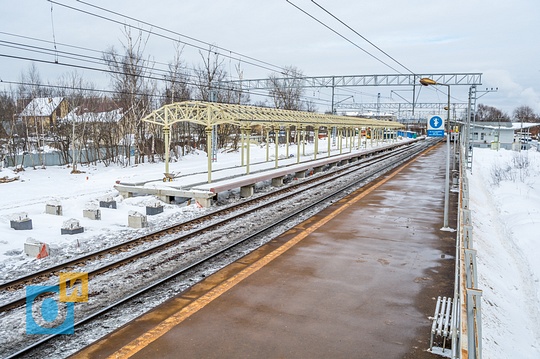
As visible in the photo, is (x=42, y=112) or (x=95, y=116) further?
(x=42, y=112)

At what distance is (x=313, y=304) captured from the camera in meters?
6.04

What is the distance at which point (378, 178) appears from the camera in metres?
20.7

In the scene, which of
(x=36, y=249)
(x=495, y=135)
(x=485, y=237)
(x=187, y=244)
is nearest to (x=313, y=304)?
(x=187, y=244)

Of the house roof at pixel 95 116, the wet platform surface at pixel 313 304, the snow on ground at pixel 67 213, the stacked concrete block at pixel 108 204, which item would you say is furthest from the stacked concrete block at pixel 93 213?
the house roof at pixel 95 116

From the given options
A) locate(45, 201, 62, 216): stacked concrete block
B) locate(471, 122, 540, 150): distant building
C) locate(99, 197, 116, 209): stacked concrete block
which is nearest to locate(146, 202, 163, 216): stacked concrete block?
locate(99, 197, 116, 209): stacked concrete block

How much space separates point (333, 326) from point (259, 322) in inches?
36.4

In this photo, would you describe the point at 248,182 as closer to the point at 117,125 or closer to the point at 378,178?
the point at 378,178

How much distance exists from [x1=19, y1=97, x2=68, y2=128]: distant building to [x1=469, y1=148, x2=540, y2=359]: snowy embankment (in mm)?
27566

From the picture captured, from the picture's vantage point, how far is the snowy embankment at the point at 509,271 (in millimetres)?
6699

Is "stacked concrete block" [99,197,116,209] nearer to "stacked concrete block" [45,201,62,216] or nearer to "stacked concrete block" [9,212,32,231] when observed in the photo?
"stacked concrete block" [45,201,62,216]

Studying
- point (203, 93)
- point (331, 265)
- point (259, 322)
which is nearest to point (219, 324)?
point (259, 322)

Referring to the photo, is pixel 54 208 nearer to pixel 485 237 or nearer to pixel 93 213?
pixel 93 213

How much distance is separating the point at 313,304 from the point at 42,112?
120ft

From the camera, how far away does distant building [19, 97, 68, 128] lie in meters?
31.2
